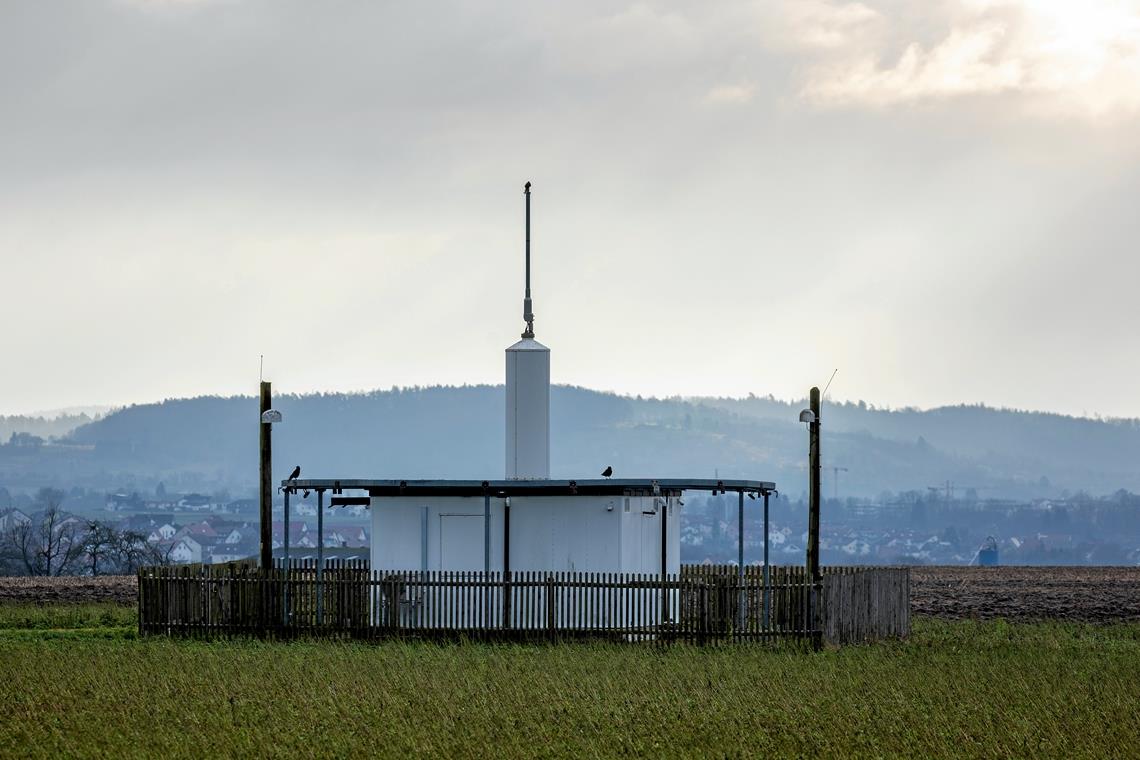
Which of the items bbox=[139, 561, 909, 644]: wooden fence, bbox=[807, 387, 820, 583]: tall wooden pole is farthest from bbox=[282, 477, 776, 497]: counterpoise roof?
bbox=[139, 561, 909, 644]: wooden fence

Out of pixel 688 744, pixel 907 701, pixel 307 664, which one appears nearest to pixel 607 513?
pixel 307 664

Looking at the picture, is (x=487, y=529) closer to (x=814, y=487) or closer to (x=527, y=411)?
(x=527, y=411)

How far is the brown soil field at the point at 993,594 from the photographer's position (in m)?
48.1

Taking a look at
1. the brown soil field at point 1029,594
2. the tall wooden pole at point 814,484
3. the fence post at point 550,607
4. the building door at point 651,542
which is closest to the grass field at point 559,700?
the fence post at point 550,607

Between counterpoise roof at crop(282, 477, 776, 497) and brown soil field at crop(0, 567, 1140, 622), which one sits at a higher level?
counterpoise roof at crop(282, 477, 776, 497)

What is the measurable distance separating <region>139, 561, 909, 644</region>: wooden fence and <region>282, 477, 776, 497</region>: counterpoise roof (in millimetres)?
1435

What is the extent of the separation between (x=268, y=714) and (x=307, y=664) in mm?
4757

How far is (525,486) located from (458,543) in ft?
5.74

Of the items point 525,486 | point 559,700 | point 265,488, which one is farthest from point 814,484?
point 559,700

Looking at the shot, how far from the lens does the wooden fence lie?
30.0 meters

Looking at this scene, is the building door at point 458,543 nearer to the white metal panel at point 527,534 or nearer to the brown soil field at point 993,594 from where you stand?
the white metal panel at point 527,534

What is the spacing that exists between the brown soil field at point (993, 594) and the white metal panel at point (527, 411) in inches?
545

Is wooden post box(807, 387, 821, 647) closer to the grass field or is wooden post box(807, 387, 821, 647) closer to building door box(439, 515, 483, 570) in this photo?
the grass field

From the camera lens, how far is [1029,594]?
6088 centimetres
